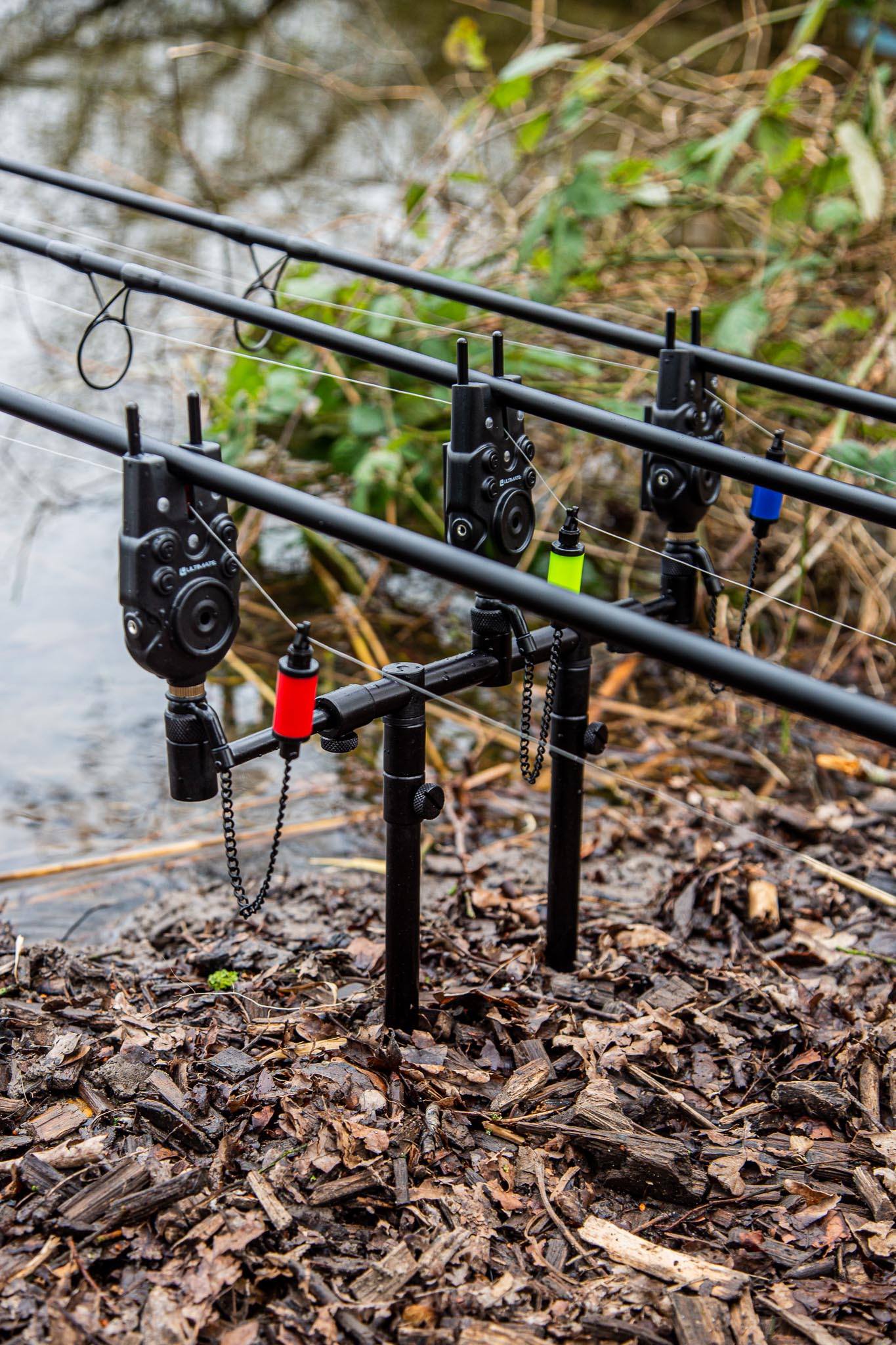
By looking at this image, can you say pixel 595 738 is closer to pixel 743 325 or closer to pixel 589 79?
pixel 743 325

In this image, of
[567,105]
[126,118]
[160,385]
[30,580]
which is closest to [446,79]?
[126,118]

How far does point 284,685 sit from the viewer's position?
5.40ft

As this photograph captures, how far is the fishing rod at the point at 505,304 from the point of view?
6.99 ft

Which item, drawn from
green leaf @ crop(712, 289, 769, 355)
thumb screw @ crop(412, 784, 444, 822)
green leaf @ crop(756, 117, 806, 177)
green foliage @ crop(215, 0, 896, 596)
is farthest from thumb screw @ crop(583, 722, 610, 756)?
green leaf @ crop(756, 117, 806, 177)

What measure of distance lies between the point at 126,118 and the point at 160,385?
9.76 feet

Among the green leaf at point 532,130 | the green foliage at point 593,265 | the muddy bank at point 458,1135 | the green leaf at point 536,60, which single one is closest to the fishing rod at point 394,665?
the muddy bank at point 458,1135

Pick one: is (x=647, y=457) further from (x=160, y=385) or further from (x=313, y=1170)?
(x=160, y=385)

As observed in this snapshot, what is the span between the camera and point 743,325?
3.97m

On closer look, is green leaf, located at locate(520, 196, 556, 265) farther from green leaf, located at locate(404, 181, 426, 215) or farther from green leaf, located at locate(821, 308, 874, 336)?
green leaf, located at locate(821, 308, 874, 336)

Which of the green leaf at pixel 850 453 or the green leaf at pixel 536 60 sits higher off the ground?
the green leaf at pixel 536 60

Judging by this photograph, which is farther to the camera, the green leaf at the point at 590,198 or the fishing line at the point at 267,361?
the green leaf at the point at 590,198

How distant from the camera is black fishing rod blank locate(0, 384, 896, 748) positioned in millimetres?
1295

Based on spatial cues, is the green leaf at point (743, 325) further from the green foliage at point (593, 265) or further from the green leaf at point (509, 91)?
the green leaf at point (509, 91)

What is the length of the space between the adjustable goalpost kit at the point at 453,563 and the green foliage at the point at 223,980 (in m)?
0.39
